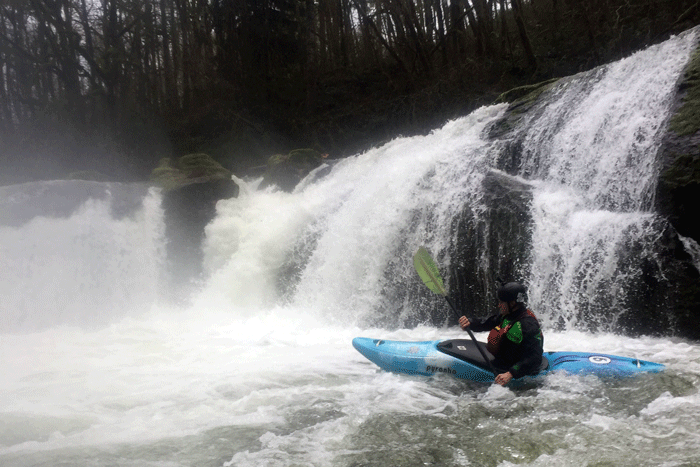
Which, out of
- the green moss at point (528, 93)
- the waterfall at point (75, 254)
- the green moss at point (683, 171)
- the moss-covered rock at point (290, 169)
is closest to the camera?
the green moss at point (683, 171)

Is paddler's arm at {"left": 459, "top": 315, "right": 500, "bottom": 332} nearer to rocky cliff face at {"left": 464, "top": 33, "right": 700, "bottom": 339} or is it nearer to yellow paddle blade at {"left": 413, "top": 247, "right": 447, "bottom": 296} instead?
yellow paddle blade at {"left": 413, "top": 247, "right": 447, "bottom": 296}

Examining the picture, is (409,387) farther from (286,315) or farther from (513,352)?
(286,315)

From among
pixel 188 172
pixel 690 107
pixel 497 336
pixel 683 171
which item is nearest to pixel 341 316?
pixel 497 336

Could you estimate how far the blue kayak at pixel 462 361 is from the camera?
3540mm

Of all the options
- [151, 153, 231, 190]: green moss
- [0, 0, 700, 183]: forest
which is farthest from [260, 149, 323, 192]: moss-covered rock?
[0, 0, 700, 183]: forest

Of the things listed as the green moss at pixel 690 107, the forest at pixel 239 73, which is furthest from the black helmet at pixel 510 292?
the forest at pixel 239 73

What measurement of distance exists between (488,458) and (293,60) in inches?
621

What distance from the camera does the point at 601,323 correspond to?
484cm

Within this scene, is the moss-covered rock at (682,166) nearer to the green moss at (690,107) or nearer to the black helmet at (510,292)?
the green moss at (690,107)

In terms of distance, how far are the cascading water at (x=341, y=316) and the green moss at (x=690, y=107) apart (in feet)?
0.63

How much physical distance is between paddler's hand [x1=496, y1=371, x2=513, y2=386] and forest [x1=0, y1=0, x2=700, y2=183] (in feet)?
34.2

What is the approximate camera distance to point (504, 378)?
3488 millimetres

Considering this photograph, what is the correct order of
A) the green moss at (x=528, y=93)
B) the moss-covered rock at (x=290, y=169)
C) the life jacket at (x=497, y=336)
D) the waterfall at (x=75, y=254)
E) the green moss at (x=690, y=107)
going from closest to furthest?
the life jacket at (x=497, y=336) < the green moss at (x=690, y=107) < the green moss at (x=528, y=93) < the waterfall at (x=75, y=254) < the moss-covered rock at (x=290, y=169)

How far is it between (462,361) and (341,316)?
296 centimetres
